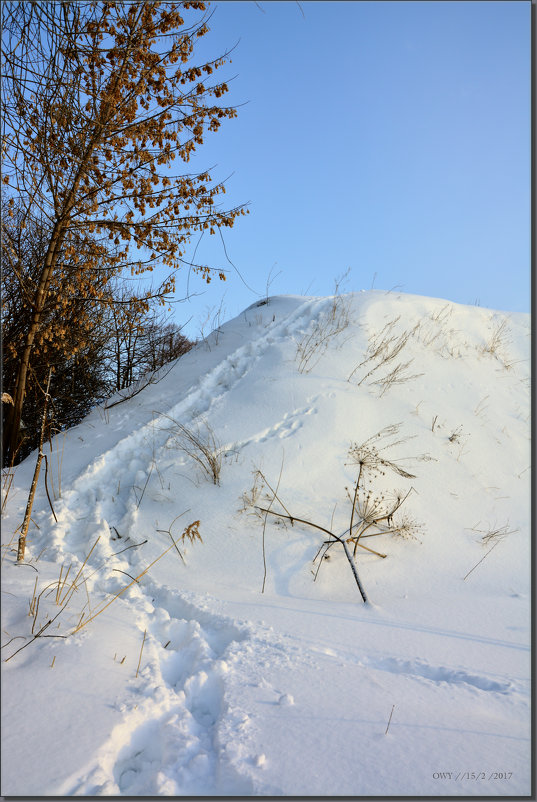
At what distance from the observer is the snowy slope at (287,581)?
5.16 ft

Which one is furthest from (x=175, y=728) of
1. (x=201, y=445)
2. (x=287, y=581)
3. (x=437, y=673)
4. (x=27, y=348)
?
(x=27, y=348)

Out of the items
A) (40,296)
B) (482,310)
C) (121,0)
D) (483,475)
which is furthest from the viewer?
(482,310)

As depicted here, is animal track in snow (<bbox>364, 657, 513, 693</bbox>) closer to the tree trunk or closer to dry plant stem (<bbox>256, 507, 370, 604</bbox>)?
dry plant stem (<bbox>256, 507, 370, 604</bbox>)

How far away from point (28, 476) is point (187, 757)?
3.95m

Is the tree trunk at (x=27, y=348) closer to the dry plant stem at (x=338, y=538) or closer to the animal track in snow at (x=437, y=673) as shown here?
the dry plant stem at (x=338, y=538)

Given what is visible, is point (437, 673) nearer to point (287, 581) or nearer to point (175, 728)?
point (175, 728)

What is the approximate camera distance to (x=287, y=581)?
10.9 ft

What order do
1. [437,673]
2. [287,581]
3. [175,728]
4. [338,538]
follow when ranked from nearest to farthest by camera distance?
[175,728]
[437,673]
[338,538]
[287,581]

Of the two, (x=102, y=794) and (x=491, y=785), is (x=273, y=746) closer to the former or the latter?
(x=102, y=794)

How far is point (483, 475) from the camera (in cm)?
472

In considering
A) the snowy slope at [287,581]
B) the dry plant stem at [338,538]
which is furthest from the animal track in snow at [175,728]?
the dry plant stem at [338,538]

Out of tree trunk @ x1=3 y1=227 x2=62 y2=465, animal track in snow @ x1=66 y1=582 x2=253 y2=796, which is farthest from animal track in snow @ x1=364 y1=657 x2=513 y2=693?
tree trunk @ x1=3 y1=227 x2=62 y2=465

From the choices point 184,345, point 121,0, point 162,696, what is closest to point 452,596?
point 162,696

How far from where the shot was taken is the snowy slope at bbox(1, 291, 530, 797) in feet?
5.16
